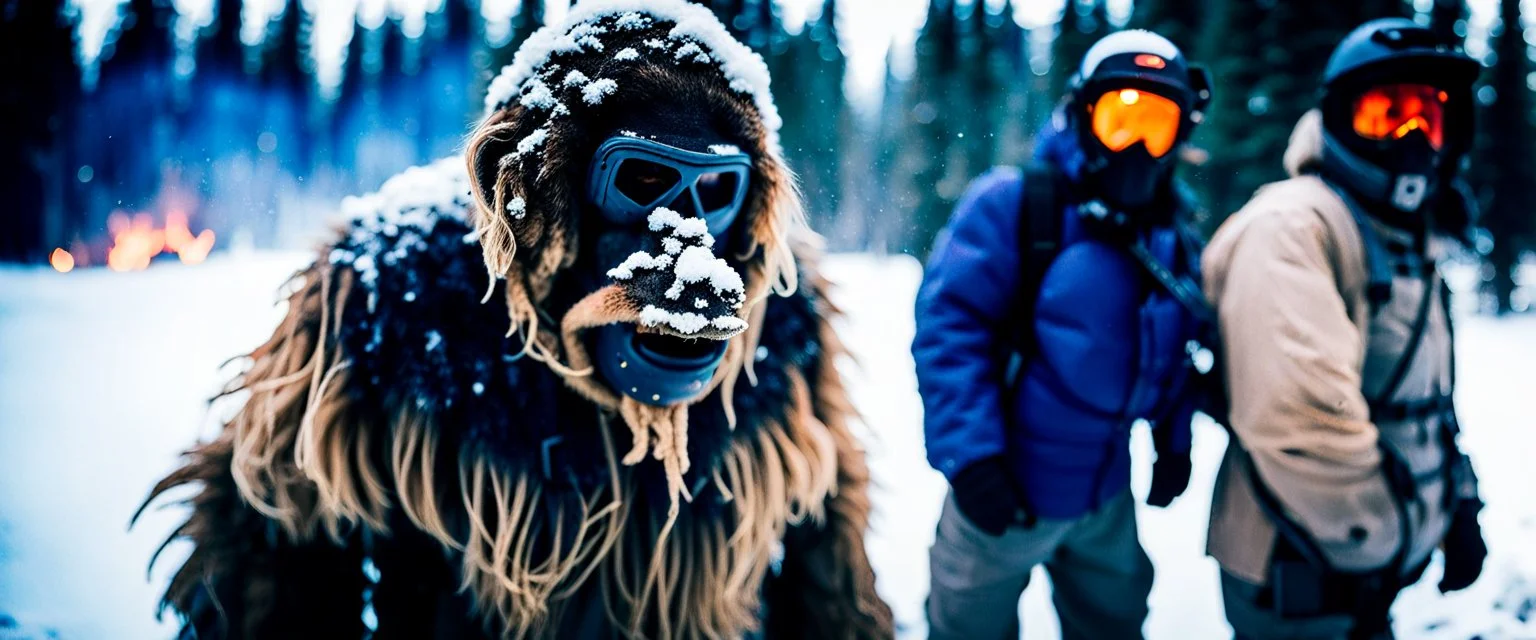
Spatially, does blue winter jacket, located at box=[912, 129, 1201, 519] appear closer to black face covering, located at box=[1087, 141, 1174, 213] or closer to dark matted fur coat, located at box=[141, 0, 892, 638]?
black face covering, located at box=[1087, 141, 1174, 213]

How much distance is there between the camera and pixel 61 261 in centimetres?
243

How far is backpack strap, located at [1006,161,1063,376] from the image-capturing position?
7.04ft

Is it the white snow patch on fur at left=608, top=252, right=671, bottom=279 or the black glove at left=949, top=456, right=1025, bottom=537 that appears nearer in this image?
the white snow patch on fur at left=608, top=252, right=671, bottom=279

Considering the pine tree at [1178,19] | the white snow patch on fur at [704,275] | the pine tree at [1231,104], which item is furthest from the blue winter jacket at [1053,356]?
the pine tree at [1178,19]

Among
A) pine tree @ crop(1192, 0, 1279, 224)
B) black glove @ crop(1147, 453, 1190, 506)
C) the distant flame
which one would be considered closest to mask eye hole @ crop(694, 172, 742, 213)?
black glove @ crop(1147, 453, 1190, 506)

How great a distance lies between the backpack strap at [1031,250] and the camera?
2.15 m

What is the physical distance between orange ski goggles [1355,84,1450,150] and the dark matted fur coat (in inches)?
78.9

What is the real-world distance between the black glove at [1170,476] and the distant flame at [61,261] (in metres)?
3.89

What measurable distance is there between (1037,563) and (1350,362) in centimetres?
108

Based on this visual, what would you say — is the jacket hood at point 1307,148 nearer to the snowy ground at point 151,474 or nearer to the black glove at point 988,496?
the black glove at point 988,496

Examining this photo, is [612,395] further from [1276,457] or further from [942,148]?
[942,148]

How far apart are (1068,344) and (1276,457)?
67 cm

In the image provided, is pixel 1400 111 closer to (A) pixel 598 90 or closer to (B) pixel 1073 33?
(A) pixel 598 90

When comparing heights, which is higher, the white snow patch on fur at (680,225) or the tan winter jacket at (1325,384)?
the white snow patch on fur at (680,225)
